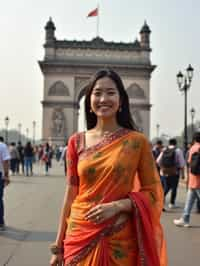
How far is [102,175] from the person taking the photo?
2.10 metres

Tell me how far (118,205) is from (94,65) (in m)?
41.7

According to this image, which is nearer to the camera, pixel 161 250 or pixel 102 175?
pixel 102 175

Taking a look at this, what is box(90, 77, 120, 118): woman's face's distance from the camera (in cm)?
225

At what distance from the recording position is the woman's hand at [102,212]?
201 cm

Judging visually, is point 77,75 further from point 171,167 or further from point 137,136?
point 137,136

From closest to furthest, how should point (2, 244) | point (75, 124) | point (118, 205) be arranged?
point (118, 205)
point (2, 244)
point (75, 124)

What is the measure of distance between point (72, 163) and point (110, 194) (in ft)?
1.11

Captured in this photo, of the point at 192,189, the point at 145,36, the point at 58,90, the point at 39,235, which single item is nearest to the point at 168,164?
the point at 192,189

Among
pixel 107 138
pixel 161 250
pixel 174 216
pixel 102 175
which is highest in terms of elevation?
pixel 107 138

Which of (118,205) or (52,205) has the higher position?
(118,205)

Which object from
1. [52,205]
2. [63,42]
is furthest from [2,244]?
[63,42]

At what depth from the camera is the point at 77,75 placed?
43.3 meters

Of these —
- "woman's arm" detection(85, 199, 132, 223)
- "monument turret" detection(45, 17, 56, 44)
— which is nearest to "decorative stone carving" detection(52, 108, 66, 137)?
"monument turret" detection(45, 17, 56, 44)

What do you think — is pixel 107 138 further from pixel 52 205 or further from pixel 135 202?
pixel 52 205
